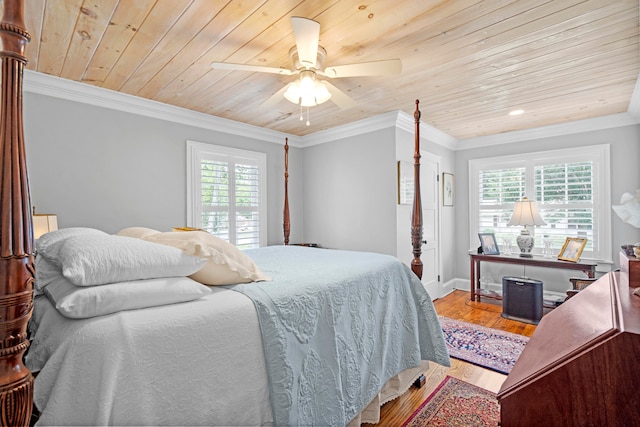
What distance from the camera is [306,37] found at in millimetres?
1676

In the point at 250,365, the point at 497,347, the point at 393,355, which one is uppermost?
the point at 250,365

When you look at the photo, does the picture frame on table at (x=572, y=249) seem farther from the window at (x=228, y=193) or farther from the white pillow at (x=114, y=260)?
the white pillow at (x=114, y=260)

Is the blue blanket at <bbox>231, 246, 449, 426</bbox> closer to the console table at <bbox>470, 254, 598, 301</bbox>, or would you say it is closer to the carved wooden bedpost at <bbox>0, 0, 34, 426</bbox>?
the carved wooden bedpost at <bbox>0, 0, 34, 426</bbox>

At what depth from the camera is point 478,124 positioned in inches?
156

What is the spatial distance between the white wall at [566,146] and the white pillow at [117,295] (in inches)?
182

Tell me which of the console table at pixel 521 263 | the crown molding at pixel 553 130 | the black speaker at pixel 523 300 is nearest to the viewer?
the console table at pixel 521 263

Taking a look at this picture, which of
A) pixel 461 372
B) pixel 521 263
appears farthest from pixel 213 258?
pixel 521 263

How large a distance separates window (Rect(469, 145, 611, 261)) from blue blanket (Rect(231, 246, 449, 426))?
3159 mm

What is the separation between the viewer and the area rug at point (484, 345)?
101 inches

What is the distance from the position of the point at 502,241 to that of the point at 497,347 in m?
2.10

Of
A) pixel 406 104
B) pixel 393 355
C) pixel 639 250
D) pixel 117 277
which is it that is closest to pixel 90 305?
pixel 117 277

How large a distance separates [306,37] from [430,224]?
3.27 meters

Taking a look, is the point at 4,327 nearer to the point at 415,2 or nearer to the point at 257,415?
the point at 257,415

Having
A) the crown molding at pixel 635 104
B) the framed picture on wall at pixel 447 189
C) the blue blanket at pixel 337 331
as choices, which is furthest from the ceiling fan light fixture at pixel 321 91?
the framed picture on wall at pixel 447 189
